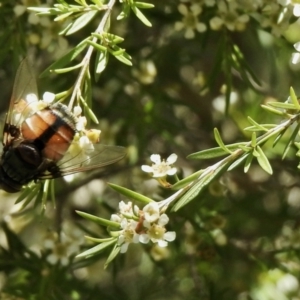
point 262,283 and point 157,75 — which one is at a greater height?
point 157,75

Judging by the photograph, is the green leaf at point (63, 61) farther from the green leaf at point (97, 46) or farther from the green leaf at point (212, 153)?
the green leaf at point (212, 153)

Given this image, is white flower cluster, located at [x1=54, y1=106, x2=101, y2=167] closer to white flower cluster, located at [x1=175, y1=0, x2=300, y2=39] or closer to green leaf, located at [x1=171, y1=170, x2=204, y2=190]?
green leaf, located at [x1=171, y1=170, x2=204, y2=190]

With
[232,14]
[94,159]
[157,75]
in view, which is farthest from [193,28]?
[94,159]

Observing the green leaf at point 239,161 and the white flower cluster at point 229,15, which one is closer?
the green leaf at point 239,161

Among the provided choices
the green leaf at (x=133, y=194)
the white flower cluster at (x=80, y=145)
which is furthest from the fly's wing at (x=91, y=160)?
the green leaf at (x=133, y=194)

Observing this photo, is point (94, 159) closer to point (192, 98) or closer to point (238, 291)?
point (238, 291)

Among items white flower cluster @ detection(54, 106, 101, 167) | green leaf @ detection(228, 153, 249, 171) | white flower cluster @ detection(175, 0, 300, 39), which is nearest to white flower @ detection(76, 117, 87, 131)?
white flower cluster @ detection(54, 106, 101, 167)
